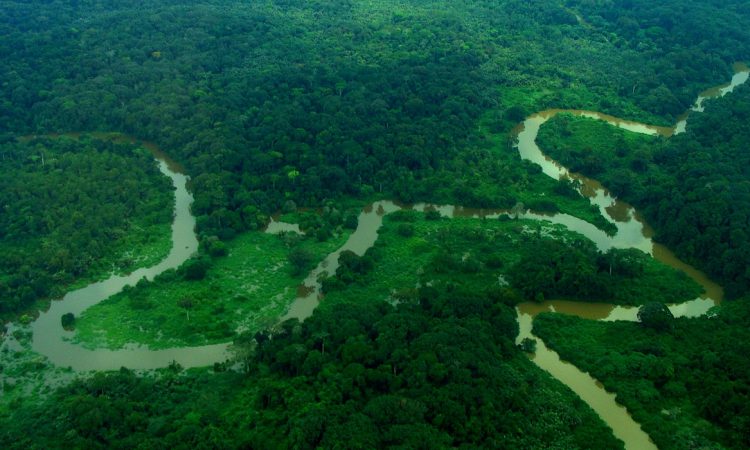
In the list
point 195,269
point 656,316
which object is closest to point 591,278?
point 656,316

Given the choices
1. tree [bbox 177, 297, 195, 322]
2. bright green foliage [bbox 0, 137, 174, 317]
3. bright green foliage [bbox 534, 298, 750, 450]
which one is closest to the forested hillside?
bright green foliage [bbox 0, 137, 174, 317]

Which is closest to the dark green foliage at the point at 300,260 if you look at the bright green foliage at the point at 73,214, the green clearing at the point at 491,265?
the green clearing at the point at 491,265

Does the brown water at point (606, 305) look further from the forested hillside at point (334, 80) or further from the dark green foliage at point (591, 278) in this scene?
the forested hillside at point (334, 80)

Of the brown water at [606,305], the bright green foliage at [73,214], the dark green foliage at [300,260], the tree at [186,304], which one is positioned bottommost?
the bright green foliage at [73,214]

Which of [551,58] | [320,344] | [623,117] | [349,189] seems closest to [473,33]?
[551,58]

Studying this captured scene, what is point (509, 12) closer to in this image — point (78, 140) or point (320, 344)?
point (78, 140)

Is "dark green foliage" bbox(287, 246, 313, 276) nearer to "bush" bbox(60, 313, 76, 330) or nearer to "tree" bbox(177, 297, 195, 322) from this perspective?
"tree" bbox(177, 297, 195, 322)
